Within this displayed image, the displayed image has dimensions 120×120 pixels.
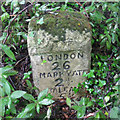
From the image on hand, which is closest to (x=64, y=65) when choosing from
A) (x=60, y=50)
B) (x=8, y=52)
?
(x=60, y=50)

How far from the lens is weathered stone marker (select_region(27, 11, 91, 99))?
1.75 meters

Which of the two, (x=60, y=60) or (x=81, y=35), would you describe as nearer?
(x=81, y=35)

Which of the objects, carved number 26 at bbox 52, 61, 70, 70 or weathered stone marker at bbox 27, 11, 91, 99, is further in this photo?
carved number 26 at bbox 52, 61, 70, 70

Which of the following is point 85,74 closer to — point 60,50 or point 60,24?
point 60,50

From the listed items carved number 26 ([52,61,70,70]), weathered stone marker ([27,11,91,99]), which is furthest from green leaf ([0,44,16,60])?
carved number 26 ([52,61,70,70])

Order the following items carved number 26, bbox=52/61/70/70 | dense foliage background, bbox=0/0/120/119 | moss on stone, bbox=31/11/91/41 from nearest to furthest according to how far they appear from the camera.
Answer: dense foliage background, bbox=0/0/120/119, moss on stone, bbox=31/11/91/41, carved number 26, bbox=52/61/70/70

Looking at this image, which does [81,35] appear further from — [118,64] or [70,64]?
[118,64]

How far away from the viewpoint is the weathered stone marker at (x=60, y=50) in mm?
1749

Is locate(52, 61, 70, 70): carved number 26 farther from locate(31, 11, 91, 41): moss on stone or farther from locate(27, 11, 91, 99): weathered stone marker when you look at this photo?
locate(31, 11, 91, 41): moss on stone

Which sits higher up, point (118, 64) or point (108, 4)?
point (108, 4)

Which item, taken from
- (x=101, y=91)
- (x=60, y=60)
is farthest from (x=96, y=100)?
(x=60, y=60)

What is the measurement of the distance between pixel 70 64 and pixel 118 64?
24.9 inches

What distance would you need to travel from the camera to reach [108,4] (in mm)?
2004

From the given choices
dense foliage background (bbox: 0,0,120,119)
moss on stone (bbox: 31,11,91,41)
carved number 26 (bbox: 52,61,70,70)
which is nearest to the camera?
dense foliage background (bbox: 0,0,120,119)
